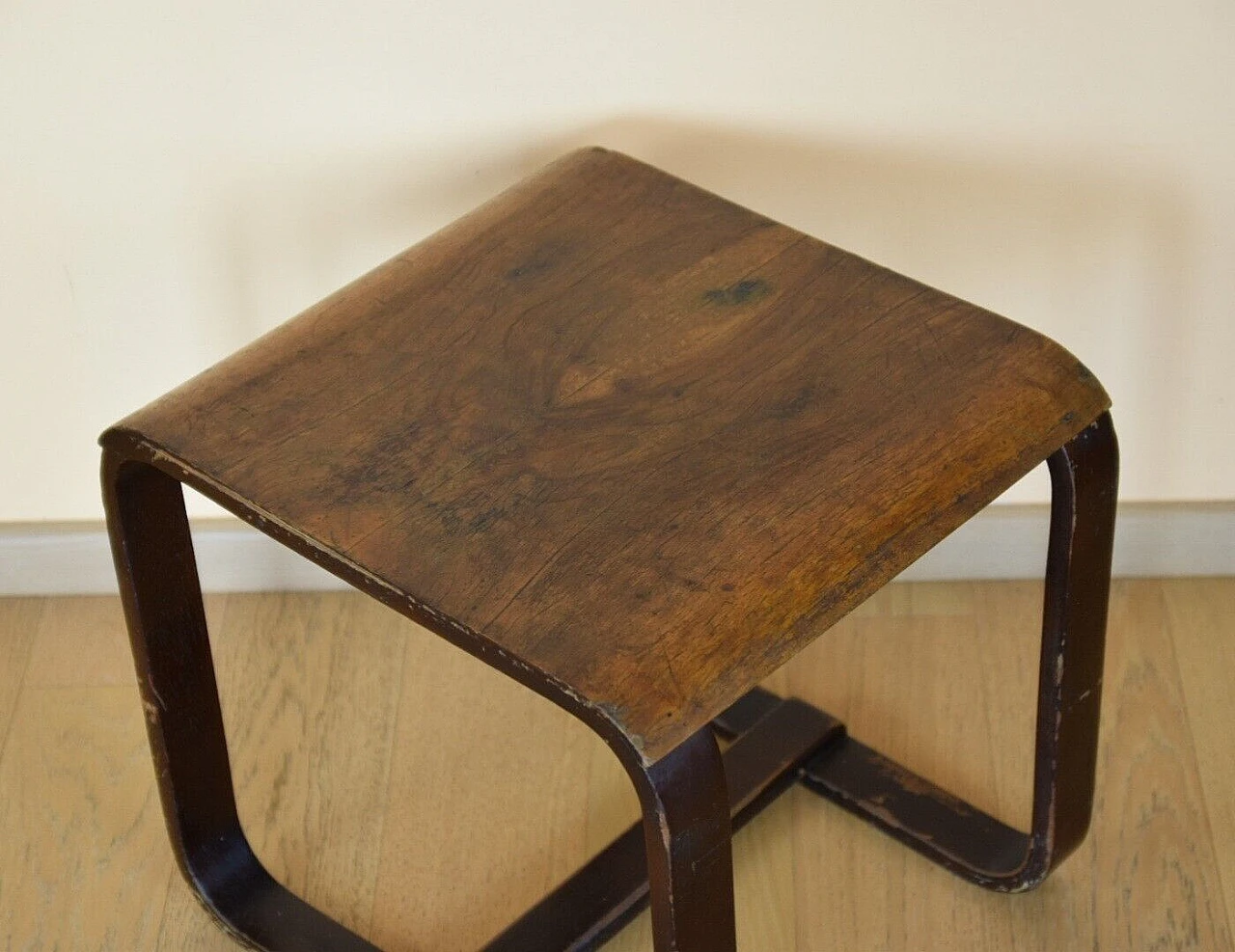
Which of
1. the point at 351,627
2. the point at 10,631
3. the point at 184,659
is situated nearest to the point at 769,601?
the point at 184,659

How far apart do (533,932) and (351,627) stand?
1.15ft

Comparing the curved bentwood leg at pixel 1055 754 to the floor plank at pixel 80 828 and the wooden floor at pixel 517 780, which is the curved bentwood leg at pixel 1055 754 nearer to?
the wooden floor at pixel 517 780

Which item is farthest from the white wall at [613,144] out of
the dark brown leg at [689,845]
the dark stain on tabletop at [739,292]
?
the dark brown leg at [689,845]

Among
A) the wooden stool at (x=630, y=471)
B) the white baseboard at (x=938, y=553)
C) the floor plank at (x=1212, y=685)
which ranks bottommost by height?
the floor plank at (x=1212, y=685)

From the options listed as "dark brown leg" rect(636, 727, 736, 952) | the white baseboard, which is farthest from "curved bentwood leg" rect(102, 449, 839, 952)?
the white baseboard

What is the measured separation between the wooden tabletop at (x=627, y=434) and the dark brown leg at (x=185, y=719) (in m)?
0.07

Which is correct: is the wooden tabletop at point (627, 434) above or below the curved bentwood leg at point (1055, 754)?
above

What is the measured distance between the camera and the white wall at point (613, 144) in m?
1.12

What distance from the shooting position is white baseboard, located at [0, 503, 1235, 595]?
53.7 inches

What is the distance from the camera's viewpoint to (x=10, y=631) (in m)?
1.38

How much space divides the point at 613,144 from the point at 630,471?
38 cm

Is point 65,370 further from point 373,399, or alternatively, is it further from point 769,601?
point 769,601

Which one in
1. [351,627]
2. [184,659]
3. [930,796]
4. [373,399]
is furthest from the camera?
[351,627]

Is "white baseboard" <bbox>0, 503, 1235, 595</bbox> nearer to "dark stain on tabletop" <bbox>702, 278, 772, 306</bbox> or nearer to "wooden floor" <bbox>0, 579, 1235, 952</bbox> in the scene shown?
"wooden floor" <bbox>0, 579, 1235, 952</bbox>
